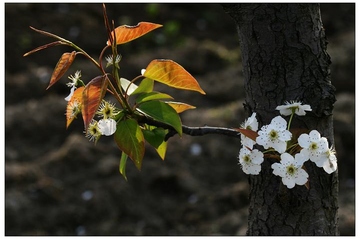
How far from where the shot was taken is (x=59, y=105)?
292cm

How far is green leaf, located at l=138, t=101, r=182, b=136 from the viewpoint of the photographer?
103 cm

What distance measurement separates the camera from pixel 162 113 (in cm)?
104

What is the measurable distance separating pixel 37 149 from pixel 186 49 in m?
1.01

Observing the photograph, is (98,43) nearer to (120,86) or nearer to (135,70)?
(135,70)

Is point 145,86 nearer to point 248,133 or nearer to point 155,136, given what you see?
point 155,136

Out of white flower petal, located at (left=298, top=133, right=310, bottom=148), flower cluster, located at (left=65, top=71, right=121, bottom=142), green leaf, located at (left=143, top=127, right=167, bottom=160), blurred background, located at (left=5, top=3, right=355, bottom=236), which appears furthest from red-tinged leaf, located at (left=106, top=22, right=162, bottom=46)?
blurred background, located at (left=5, top=3, right=355, bottom=236)

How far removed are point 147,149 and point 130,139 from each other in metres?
1.62

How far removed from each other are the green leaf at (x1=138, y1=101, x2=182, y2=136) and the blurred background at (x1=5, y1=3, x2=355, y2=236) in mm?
1283

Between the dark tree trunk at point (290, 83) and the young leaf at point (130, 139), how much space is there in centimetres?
26

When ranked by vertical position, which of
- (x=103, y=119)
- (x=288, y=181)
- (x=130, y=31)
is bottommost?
(x=288, y=181)

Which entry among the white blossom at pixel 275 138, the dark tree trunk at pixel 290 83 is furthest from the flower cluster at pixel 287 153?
the dark tree trunk at pixel 290 83

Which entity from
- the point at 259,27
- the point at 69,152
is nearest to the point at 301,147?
the point at 259,27

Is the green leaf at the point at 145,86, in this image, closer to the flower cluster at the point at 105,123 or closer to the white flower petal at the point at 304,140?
the flower cluster at the point at 105,123

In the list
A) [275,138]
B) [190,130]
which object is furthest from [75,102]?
[275,138]
